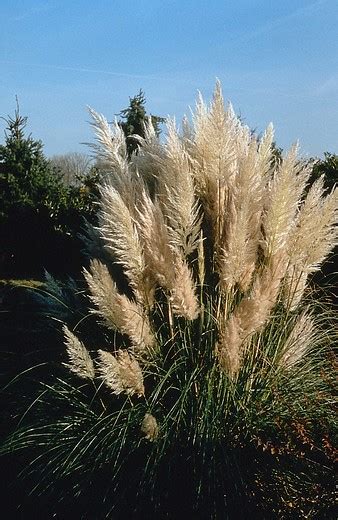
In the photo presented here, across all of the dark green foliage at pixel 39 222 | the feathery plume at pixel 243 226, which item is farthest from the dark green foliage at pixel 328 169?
the feathery plume at pixel 243 226

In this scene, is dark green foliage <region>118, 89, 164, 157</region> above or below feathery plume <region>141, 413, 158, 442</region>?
above

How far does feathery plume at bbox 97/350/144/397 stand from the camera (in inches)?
112

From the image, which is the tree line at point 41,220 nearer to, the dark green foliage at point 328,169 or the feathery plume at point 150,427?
the dark green foliage at point 328,169

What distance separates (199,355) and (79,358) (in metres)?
0.55

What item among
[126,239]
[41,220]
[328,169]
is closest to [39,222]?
[41,220]

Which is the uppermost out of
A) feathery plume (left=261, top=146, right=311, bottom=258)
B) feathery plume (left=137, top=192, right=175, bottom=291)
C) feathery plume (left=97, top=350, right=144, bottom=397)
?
feathery plume (left=261, top=146, right=311, bottom=258)

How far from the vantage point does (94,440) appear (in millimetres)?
2984

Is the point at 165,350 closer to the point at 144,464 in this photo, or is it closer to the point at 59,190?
the point at 144,464

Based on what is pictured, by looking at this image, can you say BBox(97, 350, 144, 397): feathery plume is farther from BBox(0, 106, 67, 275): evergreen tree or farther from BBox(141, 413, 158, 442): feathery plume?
BBox(0, 106, 67, 275): evergreen tree

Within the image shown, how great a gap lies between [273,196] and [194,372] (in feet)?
2.81

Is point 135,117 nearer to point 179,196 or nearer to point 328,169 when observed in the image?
point 328,169

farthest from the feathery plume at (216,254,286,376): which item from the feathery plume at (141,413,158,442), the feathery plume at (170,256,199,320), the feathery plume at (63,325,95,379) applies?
the feathery plume at (63,325,95,379)

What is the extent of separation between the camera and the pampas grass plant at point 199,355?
9.37 feet

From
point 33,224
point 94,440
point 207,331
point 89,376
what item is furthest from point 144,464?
point 33,224
